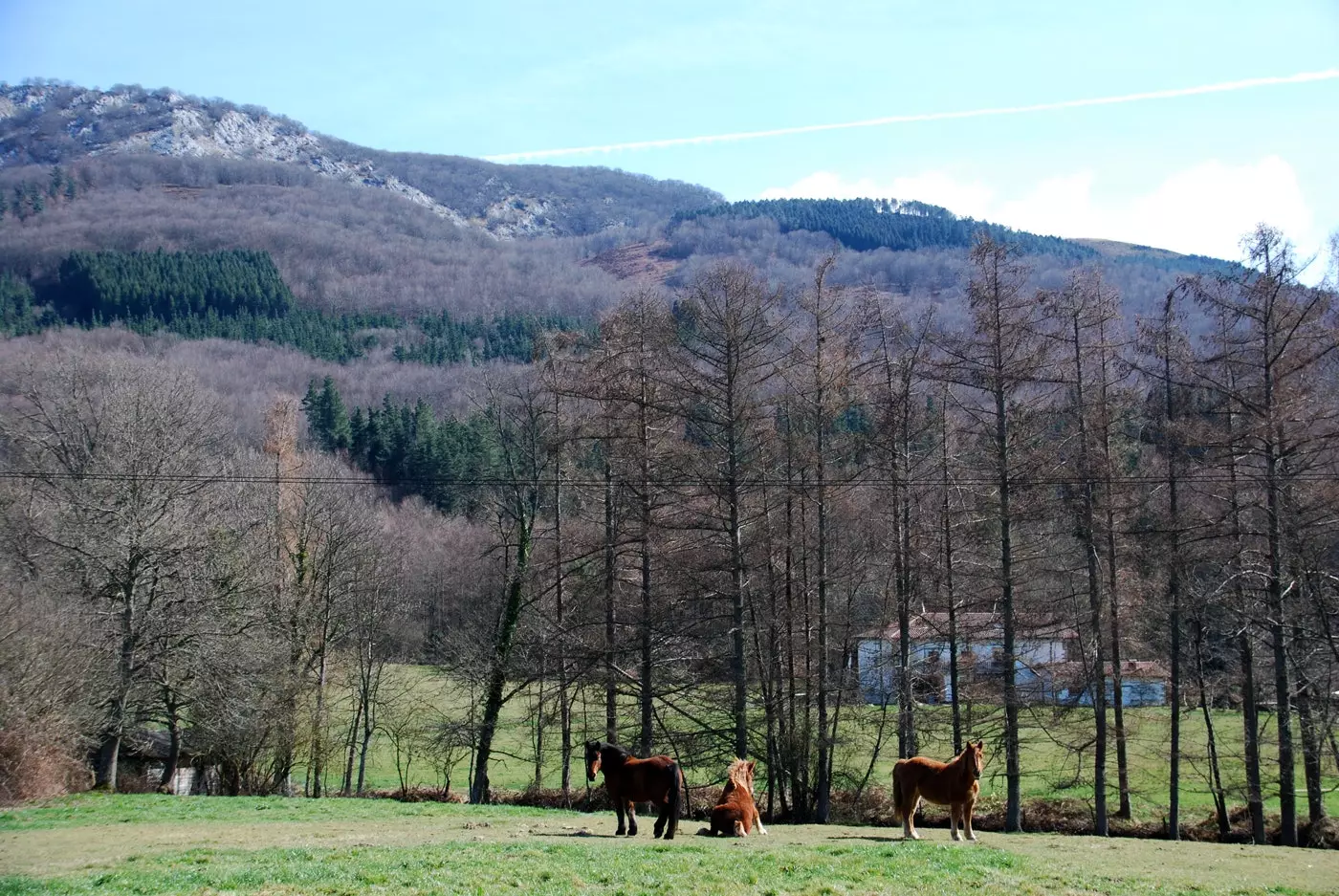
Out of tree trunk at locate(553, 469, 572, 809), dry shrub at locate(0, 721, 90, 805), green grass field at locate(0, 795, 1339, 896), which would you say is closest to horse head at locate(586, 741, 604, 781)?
green grass field at locate(0, 795, 1339, 896)

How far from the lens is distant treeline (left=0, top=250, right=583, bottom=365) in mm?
105188

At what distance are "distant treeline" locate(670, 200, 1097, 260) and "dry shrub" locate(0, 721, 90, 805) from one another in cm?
Answer: 11754

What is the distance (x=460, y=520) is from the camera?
2466 inches

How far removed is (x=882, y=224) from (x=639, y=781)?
458 ft

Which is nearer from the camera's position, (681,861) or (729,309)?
(681,861)

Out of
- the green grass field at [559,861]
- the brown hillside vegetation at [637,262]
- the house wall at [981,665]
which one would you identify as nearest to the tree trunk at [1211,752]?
the house wall at [981,665]

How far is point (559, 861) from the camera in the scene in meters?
12.1

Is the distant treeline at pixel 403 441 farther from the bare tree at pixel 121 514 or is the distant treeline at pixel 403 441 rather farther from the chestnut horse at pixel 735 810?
the chestnut horse at pixel 735 810

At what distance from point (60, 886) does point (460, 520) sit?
52.7 meters

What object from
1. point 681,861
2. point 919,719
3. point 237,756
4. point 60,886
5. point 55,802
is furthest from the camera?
point 237,756

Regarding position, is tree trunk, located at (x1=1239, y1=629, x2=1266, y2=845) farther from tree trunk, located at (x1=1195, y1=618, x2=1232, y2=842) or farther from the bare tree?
the bare tree

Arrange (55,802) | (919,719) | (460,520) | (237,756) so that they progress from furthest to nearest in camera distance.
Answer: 1. (460,520)
2. (237,756)
3. (919,719)
4. (55,802)

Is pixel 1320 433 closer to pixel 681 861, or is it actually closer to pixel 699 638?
pixel 699 638

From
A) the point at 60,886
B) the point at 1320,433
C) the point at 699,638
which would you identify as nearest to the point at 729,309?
the point at 699,638
